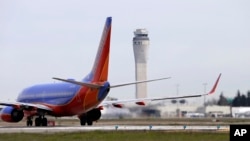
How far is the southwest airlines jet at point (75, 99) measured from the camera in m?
72.1

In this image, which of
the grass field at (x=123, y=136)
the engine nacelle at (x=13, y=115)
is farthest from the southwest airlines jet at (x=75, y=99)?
the grass field at (x=123, y=136)

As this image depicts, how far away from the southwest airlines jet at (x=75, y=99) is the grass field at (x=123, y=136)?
15.4 m

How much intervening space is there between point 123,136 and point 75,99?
23584 millimetres

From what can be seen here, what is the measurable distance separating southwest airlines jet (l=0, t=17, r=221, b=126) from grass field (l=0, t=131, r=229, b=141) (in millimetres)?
15381

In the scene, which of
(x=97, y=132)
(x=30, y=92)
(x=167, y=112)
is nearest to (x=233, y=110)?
(x=167, y=112)

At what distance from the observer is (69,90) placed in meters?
75.2

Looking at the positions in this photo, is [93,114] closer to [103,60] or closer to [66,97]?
[66,97]

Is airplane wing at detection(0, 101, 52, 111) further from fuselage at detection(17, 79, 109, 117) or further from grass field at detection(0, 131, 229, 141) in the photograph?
grass field at detection(0, 131, 229, 141)

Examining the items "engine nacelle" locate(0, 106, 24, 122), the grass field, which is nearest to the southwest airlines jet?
"engine nacelle" locate(0, 106, 24, 122)

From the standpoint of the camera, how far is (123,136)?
168 ft

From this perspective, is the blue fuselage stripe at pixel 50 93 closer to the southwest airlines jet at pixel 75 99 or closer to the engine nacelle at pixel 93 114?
the southwest airlines jet at pixel 75 99

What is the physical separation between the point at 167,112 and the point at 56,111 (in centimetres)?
5791

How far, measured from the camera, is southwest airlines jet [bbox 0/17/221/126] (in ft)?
237

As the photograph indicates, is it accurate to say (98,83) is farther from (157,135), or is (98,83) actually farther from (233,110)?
(233,110)
